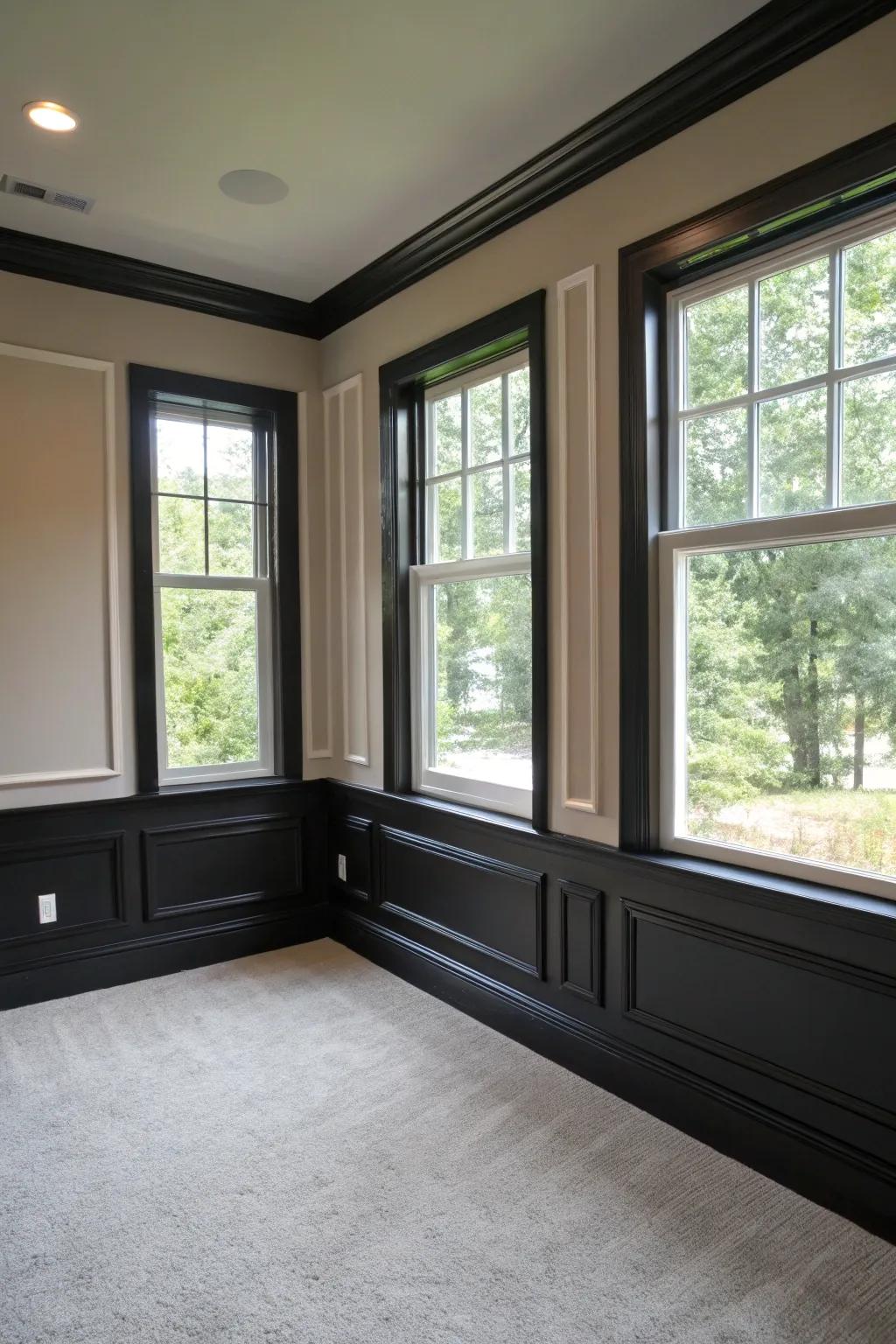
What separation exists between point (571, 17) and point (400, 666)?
7.43ft

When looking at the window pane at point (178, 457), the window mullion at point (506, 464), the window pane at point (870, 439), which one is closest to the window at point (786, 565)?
the window pane at point (870, 439)

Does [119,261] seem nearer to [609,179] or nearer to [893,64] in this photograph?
[609,179]

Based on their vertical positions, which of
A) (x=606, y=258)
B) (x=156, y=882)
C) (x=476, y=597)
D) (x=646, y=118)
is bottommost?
(x=156, y=882)

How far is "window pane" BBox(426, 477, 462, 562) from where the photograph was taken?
3.44 metres

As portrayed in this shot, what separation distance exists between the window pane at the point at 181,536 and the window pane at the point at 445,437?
109cm

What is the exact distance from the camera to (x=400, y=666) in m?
3.63

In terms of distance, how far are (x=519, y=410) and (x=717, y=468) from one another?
93cm

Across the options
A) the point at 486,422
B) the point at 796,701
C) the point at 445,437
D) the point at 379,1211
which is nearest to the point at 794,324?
the point at 796,701

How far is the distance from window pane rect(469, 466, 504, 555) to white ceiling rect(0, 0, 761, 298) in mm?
969

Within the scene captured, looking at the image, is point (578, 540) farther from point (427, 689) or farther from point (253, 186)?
point (253, 186)

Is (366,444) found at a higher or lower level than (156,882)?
higher

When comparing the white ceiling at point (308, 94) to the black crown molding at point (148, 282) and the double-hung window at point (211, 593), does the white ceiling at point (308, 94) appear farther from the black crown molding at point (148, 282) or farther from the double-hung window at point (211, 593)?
the double-hung window at point (211, 593)

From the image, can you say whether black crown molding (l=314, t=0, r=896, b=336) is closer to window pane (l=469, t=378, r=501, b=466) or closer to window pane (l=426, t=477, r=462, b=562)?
window pane (l=469, t=378, r=501, b=466)

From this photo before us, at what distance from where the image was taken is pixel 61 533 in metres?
3.44
